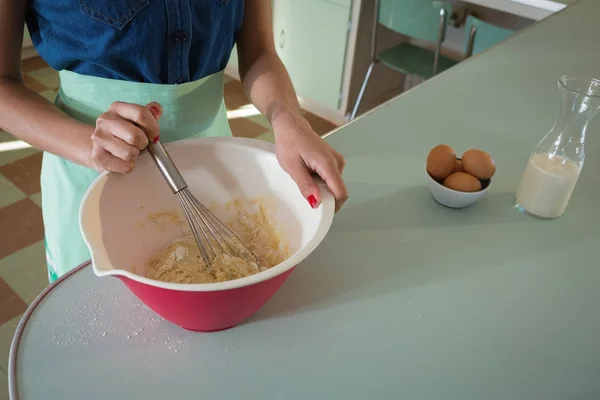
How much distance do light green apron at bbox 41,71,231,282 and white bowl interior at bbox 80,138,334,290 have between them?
0.17 meters

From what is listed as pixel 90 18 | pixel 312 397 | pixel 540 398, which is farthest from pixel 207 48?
pixel 540 398

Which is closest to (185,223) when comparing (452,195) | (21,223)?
(452,195)

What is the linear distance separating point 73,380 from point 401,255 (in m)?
0.41

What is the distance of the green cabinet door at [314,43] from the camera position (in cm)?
216

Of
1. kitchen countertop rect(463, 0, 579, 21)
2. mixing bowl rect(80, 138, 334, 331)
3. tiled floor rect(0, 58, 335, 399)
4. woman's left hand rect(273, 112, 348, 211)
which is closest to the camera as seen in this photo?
mixing bowl rect(80, 138, 334, 331)

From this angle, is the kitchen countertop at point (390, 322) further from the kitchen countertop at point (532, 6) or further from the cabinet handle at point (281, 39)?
the cabinet handle at point (281, 39)

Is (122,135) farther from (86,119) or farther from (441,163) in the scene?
(441,163)

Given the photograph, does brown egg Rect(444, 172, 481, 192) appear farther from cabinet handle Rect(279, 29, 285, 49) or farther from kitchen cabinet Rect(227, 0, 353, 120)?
cabinet handle Rect(279, 29, 285, 49)

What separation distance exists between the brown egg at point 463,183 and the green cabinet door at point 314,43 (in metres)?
1.54

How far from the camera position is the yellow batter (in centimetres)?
60

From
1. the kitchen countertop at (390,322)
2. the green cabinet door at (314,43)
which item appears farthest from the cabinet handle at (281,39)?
the kitchen countertop at (390,322)

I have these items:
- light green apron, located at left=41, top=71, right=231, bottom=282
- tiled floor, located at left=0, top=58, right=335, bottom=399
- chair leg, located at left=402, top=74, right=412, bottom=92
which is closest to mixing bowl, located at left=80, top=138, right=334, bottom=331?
light green apron, located at left=41, top=71, right=231, bottom=282

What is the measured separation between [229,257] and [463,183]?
1.15 feet

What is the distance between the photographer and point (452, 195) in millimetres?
725
